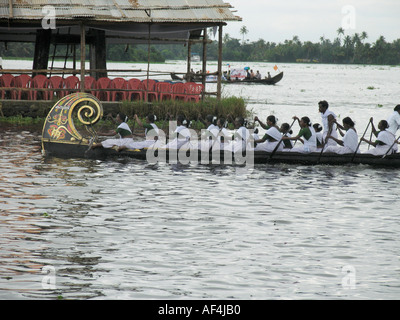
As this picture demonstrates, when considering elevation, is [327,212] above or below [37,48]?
below

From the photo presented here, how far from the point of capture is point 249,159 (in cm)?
1648

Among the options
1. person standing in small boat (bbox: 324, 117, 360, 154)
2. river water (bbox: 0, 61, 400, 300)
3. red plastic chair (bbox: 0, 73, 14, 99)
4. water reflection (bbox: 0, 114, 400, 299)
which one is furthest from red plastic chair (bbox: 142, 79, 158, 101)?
person standing in small boat (bbox: 324, 117, 360, 154)

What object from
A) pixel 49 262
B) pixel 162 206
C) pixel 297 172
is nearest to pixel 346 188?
pixel 297 172

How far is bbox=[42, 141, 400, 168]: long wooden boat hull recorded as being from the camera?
1606 centimetres

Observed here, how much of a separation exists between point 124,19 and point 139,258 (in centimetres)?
1414

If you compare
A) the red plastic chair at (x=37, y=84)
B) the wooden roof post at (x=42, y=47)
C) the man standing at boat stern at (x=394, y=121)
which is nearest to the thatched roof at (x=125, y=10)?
the wooden roof post at (x=42, y=47)

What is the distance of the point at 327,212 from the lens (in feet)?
39.3

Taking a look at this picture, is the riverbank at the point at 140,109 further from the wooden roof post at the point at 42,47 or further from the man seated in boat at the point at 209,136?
the man seated in boat at the point at 209,136

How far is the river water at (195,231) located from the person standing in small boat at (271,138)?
496mm

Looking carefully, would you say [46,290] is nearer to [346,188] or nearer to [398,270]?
[398,270]

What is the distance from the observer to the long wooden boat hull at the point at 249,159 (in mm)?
16062

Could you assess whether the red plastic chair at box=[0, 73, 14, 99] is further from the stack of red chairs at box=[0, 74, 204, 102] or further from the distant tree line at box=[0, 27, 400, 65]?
the distant tree line at box=[0, 27, 400, 65]

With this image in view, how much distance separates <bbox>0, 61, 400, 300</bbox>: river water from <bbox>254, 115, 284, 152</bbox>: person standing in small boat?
50 cm
